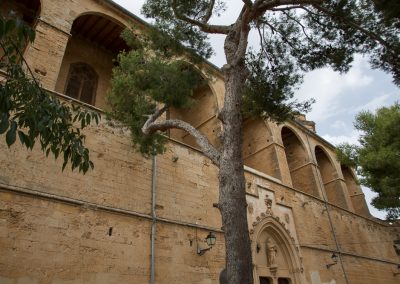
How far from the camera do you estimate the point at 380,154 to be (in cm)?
1199

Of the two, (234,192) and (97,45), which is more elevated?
(97,45)

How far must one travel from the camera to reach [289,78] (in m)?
6.66

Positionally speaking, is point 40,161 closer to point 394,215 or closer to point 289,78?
point 289,78

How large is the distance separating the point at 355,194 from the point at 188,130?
1601 centimetres

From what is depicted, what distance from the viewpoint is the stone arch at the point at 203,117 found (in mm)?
10895

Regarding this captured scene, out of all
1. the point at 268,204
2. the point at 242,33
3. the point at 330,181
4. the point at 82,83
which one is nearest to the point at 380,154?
the point at 330,181

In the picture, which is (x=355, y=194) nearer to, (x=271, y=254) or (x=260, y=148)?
(x=260, y=148)

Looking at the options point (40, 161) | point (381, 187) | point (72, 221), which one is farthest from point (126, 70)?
point (381, 187)

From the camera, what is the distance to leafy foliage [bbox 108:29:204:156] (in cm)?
609

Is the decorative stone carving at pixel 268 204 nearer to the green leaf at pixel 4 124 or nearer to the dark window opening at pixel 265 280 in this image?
the dark window opening at pixel 265 280

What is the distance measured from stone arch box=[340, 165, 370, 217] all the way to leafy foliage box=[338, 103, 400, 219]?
3.07 m

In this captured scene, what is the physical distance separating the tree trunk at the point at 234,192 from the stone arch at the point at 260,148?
7379 millimetres

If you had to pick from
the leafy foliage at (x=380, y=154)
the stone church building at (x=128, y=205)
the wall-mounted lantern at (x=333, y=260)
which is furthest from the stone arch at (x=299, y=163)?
the wall-mounted lantern at (x=333, y=260)

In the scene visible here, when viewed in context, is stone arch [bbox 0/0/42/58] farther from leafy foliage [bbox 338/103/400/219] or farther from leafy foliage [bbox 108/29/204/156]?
leafy foliage [bbox 338/103/400/219]
